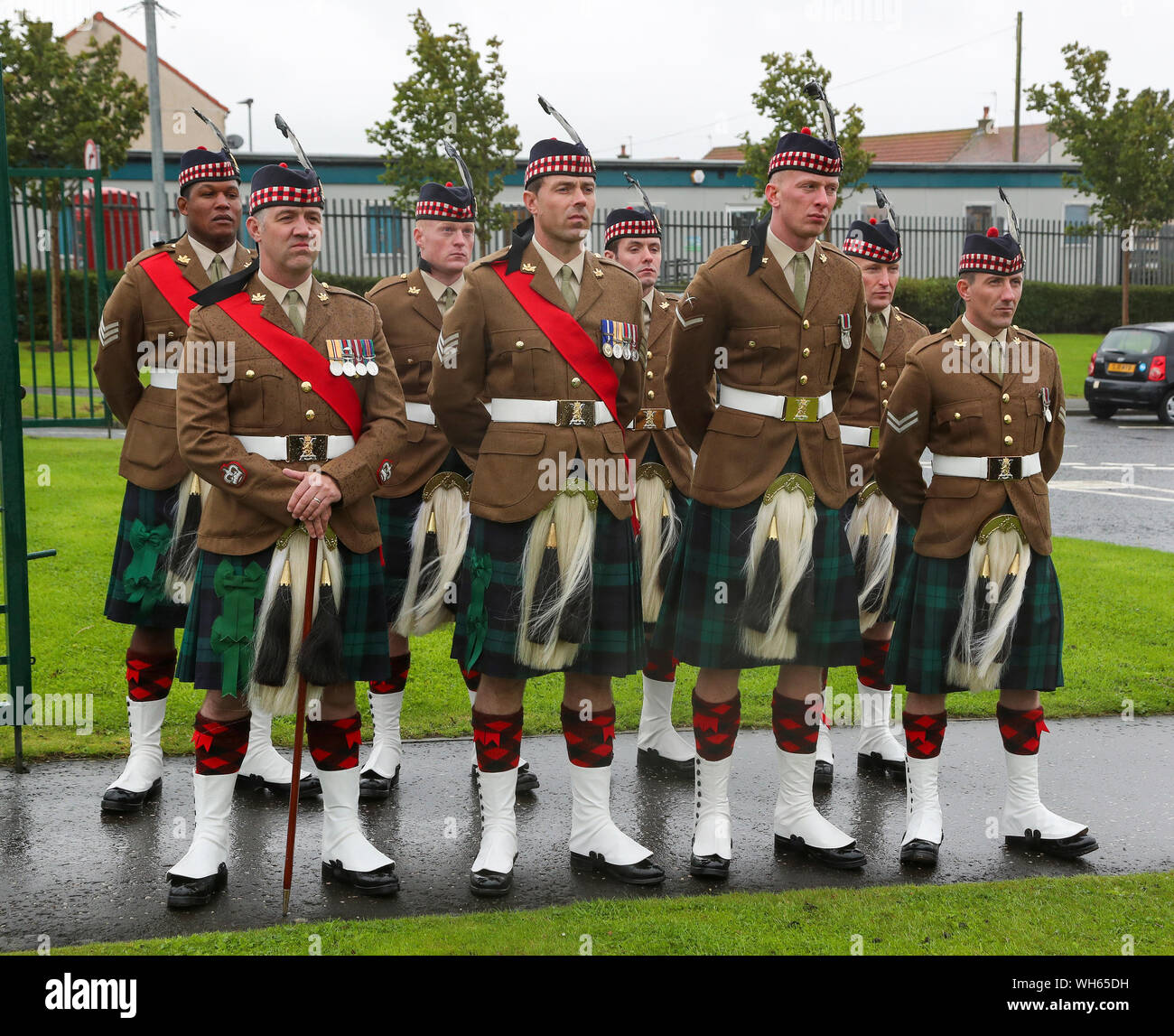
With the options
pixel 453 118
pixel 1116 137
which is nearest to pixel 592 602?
pixel 453 118

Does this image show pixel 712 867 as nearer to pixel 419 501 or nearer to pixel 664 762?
pixel 664 762

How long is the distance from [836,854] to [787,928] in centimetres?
69

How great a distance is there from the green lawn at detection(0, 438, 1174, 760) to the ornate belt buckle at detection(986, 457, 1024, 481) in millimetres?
2026

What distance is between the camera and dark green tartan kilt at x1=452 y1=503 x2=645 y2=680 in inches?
176

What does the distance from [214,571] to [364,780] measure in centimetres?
146

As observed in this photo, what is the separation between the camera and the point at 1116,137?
26172 millimetres

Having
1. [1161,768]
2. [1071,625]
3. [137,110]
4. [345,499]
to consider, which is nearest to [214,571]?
[345,499]

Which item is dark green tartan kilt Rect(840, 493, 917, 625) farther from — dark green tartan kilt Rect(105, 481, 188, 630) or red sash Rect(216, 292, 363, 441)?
dark green tartan kilt Rect(105, 481, 188, 630)

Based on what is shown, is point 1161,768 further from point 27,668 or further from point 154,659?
point 27,668

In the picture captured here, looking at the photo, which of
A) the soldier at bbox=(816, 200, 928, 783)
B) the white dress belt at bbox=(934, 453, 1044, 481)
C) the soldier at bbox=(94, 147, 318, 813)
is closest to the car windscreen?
the soldier at bbox=(816, 200, 928, 783)

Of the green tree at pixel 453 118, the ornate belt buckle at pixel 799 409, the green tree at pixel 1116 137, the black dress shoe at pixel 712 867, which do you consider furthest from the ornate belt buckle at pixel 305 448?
the green tree at pixel 1116 137

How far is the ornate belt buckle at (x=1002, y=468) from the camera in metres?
4.73
